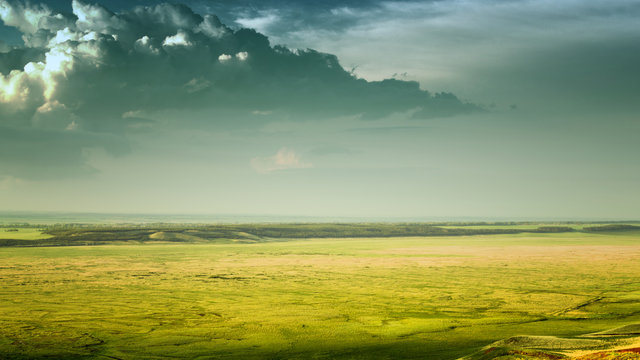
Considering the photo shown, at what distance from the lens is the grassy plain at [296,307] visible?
20094mm

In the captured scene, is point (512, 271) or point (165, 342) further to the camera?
point (512, 271)

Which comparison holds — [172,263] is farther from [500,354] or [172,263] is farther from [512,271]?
[500,354]

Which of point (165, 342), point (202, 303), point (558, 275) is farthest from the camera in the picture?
point (558, 275)

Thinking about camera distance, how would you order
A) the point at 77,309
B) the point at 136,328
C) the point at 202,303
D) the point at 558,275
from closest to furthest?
the point at 136,328
the point at 77,309
the point at 202,303
the point at 558,275

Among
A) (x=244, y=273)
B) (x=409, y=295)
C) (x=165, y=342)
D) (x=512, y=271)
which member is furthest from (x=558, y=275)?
(x=165, y=342)

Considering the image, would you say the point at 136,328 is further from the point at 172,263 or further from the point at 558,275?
the point at 558,275

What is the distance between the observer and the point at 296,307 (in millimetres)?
28625

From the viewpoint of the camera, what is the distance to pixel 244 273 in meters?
44.5

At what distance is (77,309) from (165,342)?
9.33 m

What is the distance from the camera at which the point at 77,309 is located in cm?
2742

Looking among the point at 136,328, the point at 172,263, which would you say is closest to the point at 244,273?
the point at 172,263

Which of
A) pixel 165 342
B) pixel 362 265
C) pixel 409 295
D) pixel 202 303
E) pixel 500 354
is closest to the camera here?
pixel 500 354

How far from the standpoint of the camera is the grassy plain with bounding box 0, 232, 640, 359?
65.9ft

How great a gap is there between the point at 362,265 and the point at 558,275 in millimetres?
17737
